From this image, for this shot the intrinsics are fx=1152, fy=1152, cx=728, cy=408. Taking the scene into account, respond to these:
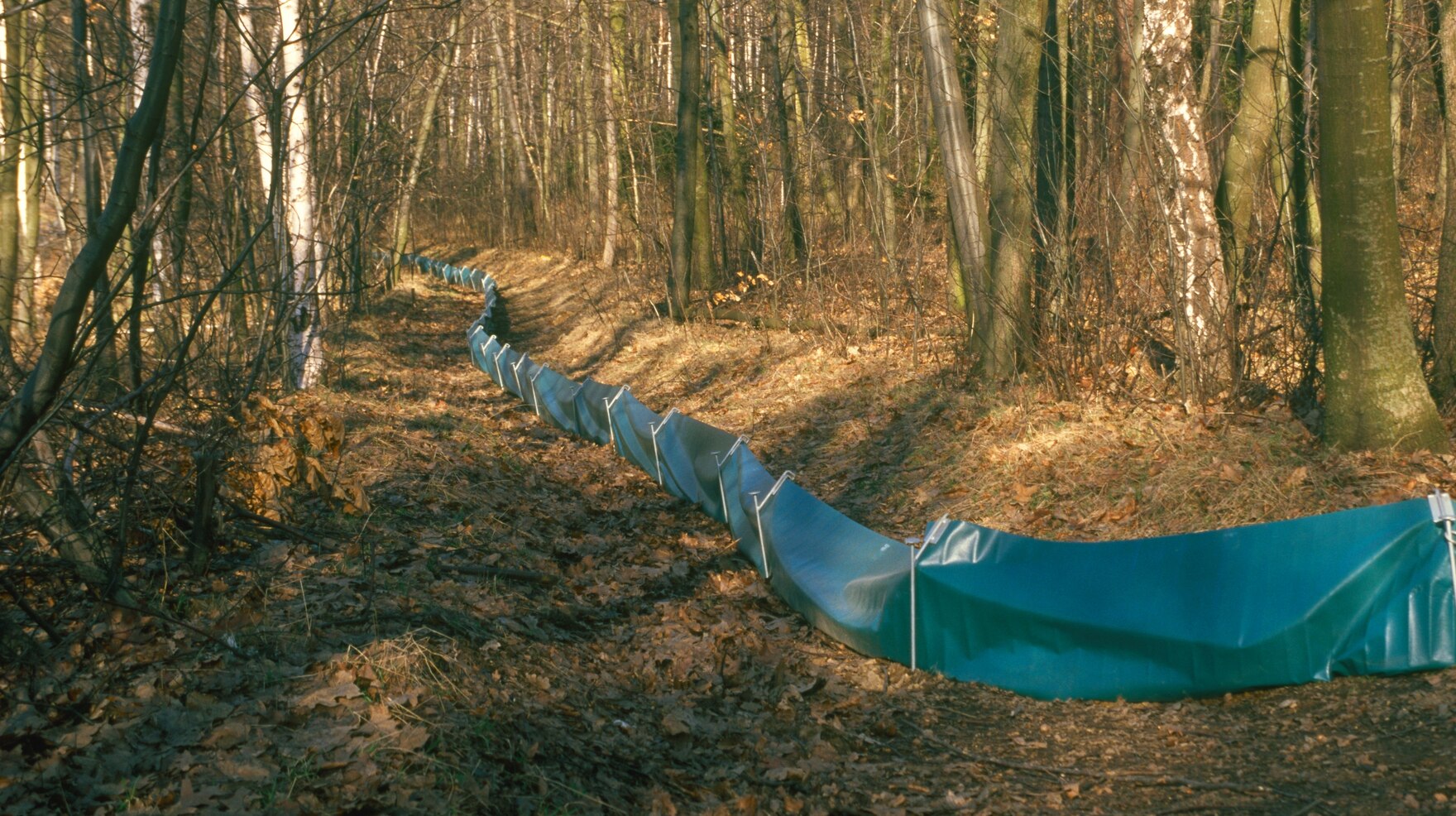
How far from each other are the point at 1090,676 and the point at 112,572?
4108 mm

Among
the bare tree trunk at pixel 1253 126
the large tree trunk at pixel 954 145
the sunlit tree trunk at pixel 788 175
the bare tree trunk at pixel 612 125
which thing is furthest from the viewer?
the bare tree trunk at pixel 612 125

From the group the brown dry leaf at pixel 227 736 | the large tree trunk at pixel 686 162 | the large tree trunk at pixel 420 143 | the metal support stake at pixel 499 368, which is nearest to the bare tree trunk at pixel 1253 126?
the brown dry leaf at pixel 227 736

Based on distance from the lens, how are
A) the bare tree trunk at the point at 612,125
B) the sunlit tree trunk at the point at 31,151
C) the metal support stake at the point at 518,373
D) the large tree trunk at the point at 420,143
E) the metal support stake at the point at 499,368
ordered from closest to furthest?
the sunlit tree trunk at the point at 31,151 < the metal support stake at the point at 518,373 < the metal support stake at the point at 499,368 < the bare tree trunk at the point at 612,125 < the large tree trunk at the point at 420,143

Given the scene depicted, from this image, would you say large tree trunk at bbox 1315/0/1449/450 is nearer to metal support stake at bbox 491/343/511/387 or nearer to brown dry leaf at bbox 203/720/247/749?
brown dry leaf at bbox 203/720/247/749

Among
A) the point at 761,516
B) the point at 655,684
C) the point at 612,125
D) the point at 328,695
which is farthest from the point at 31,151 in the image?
the point at 612,125

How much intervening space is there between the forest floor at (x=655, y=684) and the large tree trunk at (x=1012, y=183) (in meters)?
0.90

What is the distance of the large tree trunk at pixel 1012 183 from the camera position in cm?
1009

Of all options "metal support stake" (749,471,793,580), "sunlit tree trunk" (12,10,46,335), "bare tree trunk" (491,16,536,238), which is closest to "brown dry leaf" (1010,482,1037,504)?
"metal support stake" (749,471,793,580)

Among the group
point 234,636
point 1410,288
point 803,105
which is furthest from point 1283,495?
point 803,105

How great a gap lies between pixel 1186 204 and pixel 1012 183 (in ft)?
5.98

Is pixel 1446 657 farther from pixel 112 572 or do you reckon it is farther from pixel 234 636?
pixel 112 572

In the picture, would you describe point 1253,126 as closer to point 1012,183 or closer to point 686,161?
point 1012,183

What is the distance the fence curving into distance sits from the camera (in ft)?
15.5

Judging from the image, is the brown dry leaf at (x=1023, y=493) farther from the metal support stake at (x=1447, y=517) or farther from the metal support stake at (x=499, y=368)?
the metal support stake at (x=499, y=368)
